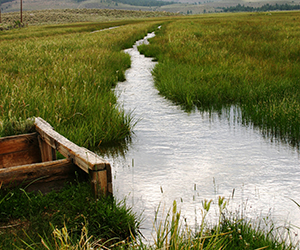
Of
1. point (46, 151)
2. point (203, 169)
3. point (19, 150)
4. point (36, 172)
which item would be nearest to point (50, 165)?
point (36, 172)

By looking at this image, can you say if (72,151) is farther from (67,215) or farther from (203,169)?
(203,169)

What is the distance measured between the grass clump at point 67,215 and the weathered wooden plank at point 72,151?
0.27 meters

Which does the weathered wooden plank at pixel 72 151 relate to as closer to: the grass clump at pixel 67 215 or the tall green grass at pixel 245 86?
the grass clump at pixel 67 215

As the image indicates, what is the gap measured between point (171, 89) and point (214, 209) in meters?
4.49

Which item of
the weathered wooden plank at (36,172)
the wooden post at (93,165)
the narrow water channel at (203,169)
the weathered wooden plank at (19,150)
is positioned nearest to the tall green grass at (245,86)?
the narrow water channel at (203,169)

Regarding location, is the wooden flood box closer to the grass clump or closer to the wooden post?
the wooden post

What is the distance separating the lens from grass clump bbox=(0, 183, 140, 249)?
2193mm

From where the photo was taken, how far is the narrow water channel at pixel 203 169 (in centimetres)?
275

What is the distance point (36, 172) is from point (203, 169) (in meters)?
1.89

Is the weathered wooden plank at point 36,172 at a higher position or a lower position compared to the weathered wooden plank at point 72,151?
lower

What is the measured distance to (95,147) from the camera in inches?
167

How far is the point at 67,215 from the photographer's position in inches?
92.0

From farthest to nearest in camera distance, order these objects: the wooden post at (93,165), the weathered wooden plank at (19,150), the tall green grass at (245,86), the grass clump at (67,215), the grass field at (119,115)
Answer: the tall green grass at (245,86) < the weathered wooden plank at (19,150) < the wooden post at (93,165) < the grass clump at (67,215) < the grass field at (119,115)

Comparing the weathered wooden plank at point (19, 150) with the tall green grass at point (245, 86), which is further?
the tall green grass at point (245, 86)
